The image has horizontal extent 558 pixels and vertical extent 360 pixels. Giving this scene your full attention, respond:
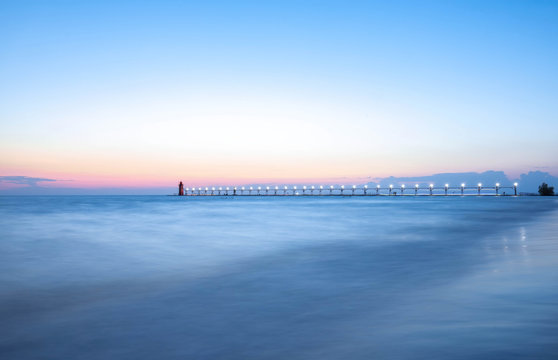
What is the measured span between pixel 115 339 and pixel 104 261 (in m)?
5.67

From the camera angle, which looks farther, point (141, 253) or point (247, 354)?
point (141, 253)

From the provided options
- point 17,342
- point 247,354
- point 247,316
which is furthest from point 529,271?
point 17,342

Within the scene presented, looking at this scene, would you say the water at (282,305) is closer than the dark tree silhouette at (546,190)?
Yes

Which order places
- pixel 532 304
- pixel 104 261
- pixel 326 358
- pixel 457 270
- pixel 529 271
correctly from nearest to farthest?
pixel 326 358 < pixel 532 304 < pixel 529 271 < pixel 457 270 < pixel 104 261

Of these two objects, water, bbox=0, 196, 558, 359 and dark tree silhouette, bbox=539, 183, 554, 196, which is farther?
dark tree silhouette, bbox=539, 183, 554, 196

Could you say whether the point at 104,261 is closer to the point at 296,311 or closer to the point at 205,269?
the point at 205,269

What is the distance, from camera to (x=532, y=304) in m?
4.72

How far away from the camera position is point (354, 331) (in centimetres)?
386

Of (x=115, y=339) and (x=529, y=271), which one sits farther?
(x=529, y=271)

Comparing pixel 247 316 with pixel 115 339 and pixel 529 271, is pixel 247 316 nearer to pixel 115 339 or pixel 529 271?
pixel 115 339

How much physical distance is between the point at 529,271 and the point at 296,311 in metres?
4.68

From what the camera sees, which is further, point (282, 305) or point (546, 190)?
point (546, 190)

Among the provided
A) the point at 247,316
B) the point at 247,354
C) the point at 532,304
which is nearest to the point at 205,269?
the point at 247,316

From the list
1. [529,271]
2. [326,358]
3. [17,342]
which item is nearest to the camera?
[326,358]
